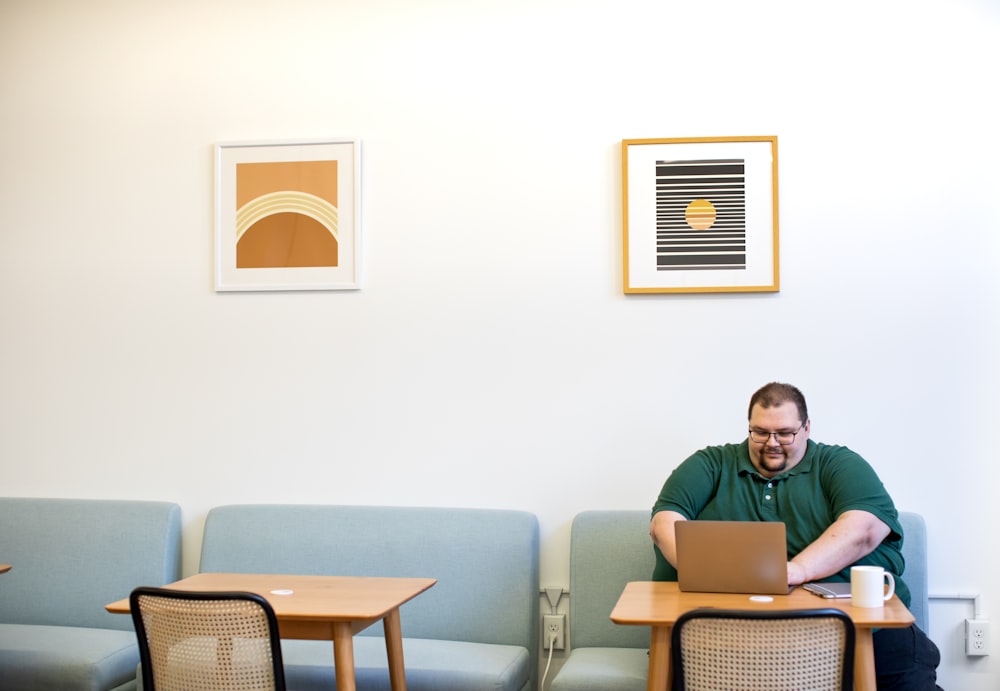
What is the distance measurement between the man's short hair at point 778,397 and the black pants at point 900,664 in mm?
659

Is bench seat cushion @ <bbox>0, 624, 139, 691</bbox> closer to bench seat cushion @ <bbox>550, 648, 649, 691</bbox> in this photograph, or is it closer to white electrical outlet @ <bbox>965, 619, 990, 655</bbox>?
bench seat cushion @ <bbox>550, 648, 649, 691</bbox>

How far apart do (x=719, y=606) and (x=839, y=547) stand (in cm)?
55

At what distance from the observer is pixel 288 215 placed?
3912mm

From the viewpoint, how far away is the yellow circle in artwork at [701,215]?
368 centimetres

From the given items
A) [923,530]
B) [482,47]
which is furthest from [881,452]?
[482,47]

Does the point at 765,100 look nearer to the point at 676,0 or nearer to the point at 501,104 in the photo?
the point at 676,0

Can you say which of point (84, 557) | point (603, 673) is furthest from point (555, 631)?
point (84, 557)

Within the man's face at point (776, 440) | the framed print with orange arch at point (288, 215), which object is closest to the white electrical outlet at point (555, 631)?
the man's face at point (776, 440)

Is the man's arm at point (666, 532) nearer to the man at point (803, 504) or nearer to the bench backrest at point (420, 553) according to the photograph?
the man at point (803, 504)

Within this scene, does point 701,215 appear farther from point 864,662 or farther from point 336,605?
point 336,605

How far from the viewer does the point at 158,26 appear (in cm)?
407

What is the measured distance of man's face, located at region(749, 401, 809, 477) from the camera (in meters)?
3.15

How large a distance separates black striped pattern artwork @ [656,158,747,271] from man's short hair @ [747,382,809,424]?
58cm

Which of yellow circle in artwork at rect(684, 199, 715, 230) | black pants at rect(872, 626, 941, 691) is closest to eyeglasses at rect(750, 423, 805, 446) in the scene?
black pants at rect(872, 626, 941, 691)
